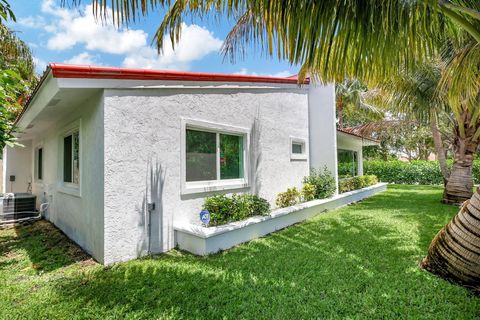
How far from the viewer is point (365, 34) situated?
3934 mm

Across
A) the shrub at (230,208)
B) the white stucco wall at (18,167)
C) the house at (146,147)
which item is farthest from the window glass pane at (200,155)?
the white stucco wall at (18,167)

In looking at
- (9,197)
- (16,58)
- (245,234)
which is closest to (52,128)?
(9,197)

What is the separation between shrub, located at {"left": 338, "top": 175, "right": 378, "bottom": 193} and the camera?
614 inches

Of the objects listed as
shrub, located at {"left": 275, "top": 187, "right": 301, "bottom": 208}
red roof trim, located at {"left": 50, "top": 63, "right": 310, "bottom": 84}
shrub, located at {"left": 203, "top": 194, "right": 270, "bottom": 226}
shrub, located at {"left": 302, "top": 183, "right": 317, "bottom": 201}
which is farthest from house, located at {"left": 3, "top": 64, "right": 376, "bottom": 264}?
shrub, located at {"left": 302, "top": 183, "right": 317, "bottom": 201}

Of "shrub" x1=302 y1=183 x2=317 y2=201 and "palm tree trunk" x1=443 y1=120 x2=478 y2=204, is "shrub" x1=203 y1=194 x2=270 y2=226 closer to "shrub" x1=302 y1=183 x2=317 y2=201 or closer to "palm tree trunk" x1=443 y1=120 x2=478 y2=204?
"shrub" x1=302 y1=183 x2=317 y2=201

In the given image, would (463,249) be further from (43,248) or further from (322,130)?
(43,248)

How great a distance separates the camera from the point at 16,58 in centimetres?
1348

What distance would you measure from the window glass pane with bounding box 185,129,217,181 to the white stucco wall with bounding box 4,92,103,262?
235cm

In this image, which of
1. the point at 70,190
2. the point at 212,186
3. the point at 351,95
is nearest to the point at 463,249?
the point at 212,186

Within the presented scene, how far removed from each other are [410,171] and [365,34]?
28.9m

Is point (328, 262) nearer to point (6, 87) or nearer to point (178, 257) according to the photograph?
point (178, 257)

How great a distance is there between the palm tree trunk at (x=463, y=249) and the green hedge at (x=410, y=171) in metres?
25.9

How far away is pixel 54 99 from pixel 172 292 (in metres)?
5.47

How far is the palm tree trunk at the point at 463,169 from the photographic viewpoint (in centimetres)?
1307
